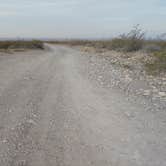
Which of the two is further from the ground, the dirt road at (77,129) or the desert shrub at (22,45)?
the desert shrub at (22,45)

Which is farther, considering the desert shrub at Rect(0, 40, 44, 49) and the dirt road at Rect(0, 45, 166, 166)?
the desert shrub at Rect(0, 40, 44, 49)

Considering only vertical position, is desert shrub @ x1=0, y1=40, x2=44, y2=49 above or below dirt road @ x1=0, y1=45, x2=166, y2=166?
above

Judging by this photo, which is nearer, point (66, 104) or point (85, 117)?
point (85, 117)

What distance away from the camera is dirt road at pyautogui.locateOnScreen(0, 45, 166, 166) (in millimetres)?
4922

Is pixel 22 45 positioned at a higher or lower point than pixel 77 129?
higher

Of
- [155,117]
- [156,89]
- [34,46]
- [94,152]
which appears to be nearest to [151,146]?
[94,152]

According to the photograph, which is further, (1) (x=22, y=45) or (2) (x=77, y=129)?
(1) (x=22, y=45)

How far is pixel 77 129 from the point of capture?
626 cm

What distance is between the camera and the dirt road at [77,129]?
16.1 ft

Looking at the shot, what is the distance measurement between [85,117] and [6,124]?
5.64 feet

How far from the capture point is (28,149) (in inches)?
204

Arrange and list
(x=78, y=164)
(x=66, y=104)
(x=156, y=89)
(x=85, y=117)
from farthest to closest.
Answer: (x=156, y=89), (x=66, y=104), (x=85, y=117), (x=78, y=164)

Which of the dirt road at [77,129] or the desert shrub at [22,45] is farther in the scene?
the desert shrub at [22,45]

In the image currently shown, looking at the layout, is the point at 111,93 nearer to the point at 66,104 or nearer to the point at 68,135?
the point at 66,104
